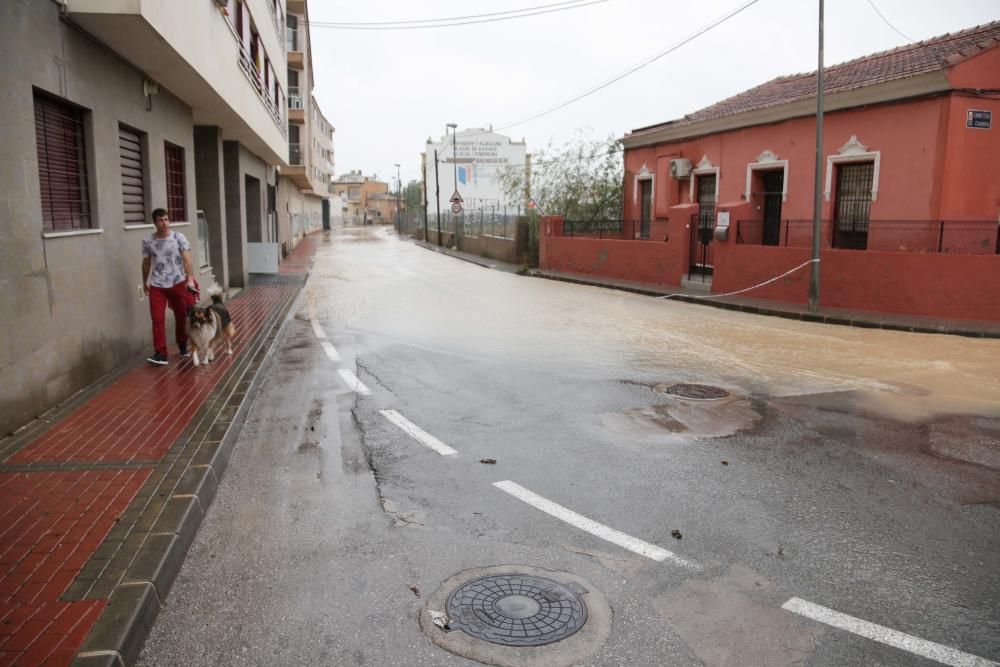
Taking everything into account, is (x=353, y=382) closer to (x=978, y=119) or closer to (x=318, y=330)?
(x=318, y=330)

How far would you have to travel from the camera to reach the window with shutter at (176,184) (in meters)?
12.6

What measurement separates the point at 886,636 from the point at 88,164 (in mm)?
8563

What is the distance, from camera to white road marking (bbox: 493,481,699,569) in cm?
425

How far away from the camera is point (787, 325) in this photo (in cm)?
1423

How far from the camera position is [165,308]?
29.4ft

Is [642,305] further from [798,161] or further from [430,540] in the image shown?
[430,540]

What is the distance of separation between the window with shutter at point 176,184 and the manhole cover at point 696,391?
8755mm

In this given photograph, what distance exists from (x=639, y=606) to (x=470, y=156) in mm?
69958

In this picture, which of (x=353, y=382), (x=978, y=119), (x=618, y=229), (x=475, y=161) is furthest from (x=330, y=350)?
(x=475, y=161)

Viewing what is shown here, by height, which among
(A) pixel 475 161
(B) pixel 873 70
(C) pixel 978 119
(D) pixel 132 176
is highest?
(A) pixel 475 161

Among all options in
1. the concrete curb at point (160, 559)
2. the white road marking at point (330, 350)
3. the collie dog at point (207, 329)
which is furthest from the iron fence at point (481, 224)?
the concrete curb at point (160, 559)

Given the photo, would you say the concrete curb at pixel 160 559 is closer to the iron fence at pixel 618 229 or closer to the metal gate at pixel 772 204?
the metal gate at pixel 772 204

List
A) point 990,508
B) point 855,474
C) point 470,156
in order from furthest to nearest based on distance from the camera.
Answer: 1. point 470,156
2. point 855,474
3. point 990,508

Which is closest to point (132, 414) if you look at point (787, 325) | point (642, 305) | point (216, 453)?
point (216, 453)
